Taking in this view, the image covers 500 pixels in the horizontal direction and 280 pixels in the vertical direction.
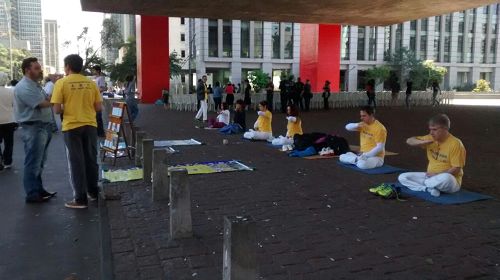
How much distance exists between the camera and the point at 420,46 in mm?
67938

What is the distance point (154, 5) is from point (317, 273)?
21001 millimetres

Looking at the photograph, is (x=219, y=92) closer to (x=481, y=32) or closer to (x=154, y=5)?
(x=154, y=5)

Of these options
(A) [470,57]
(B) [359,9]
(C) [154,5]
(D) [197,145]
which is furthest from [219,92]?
(A) [470,57]

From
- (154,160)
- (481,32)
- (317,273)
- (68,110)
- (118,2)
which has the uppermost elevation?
(481,32)

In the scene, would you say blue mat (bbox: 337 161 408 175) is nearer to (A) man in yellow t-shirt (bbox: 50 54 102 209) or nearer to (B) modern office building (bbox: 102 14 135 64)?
(A) man in yellow t-shirt (bbox: 50 54 102 209)

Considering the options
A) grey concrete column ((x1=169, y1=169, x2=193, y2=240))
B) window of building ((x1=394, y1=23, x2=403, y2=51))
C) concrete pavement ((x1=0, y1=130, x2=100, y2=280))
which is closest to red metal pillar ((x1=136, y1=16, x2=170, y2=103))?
concrete pavement ((x1=0, y1=130, x2=100, y2=280))

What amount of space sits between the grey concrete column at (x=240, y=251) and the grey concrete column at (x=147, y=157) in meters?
4.55

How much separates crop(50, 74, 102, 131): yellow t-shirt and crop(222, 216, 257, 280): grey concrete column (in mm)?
3862

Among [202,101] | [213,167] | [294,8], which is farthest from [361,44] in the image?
[213,167]

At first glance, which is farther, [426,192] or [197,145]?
[197,145]

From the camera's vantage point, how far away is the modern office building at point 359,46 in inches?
2349

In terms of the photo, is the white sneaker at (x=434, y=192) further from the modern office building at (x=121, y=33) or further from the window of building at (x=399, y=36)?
the window of building at (x=399, y=36)

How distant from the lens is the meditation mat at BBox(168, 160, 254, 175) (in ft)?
28.0

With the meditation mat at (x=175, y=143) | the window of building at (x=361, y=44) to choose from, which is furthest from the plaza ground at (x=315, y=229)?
the window of building at (x=361, y=44)
